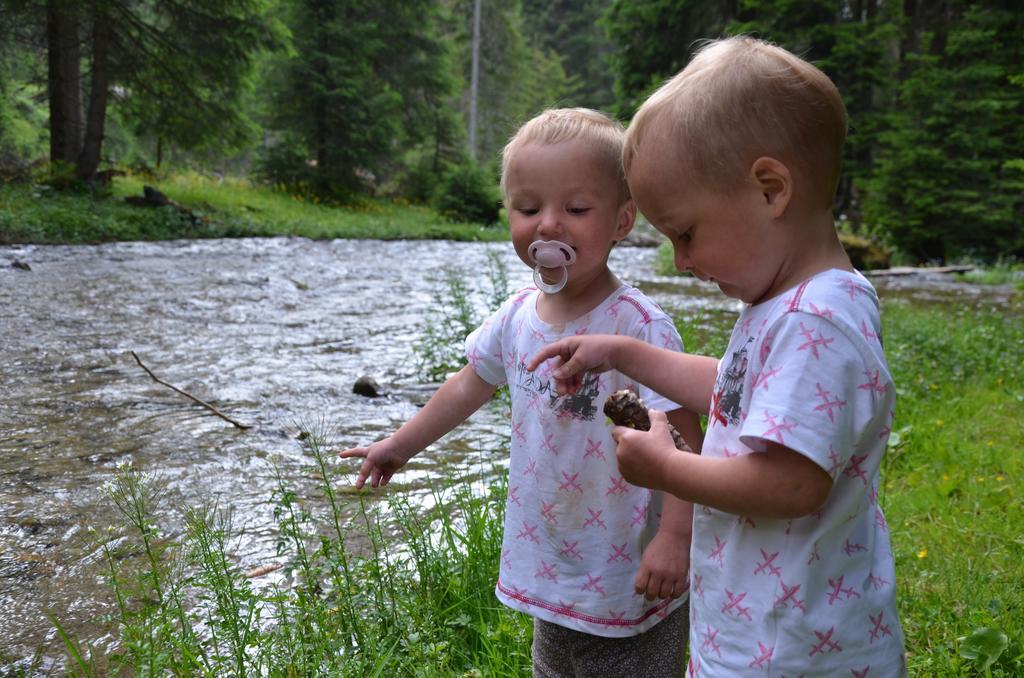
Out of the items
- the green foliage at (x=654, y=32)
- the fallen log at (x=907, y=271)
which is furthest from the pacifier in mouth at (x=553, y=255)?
the green foliage at (x=654, y=32)

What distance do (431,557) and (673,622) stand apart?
86cm

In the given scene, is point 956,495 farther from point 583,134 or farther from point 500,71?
point 500,71

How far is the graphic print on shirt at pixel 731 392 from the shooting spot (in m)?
1.26

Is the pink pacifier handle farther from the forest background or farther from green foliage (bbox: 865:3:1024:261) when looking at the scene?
green foliage (bbox: 865:3:1024:261)

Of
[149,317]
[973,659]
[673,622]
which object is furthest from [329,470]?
[149,317]

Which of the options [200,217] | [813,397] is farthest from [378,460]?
[200,217]

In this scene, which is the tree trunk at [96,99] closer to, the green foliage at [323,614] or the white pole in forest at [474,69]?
the green foliage at [323,614]

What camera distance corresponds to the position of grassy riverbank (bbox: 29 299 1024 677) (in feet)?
5.96

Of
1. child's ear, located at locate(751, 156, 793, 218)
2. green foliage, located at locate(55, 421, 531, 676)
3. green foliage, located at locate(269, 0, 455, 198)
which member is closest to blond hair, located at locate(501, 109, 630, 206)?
child's ear, located at locate(751, 156, 793, 218)

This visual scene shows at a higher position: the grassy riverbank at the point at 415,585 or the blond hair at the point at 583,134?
the blond hair at the point at 583,134

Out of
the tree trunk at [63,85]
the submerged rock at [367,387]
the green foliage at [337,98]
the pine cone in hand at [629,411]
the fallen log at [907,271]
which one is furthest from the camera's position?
the green foliage at [337,98]

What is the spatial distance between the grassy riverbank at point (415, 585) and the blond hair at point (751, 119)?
122 centimetres

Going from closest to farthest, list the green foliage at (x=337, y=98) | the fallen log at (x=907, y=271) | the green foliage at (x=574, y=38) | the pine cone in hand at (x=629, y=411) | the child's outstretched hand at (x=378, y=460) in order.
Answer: the pine cone in hand at (x=629, y=411) < the child's outstretched hand at (x=378, y=460) < the fallen log at (x=907, y=271) < the green foliage at (x=337, y=98) < the green foliage at (x=574, y=38)

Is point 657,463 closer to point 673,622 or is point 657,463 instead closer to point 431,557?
point 673,622
